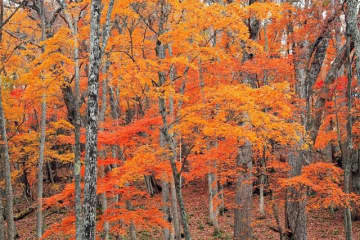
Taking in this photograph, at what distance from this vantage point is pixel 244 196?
10508 millimetres

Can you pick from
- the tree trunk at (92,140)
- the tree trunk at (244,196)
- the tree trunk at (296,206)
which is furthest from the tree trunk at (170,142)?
the tree trunk at (296,206)

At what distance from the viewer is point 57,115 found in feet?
78.1

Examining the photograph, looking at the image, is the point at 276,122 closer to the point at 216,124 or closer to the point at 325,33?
the point at 216,124

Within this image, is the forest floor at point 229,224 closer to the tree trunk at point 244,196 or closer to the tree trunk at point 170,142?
the tree trunk at point 244,196

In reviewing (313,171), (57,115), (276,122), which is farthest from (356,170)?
(57,115)

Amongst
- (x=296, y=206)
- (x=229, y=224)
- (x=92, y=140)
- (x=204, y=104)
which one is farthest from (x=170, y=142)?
(x=229, y=224)

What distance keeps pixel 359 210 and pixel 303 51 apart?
11.6 m

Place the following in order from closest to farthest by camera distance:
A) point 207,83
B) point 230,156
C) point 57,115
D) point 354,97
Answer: point 230,156 < point 354,97 < point 207,83 < point 57,115

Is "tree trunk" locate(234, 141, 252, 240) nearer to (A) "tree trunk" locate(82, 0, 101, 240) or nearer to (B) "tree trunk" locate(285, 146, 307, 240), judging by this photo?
(B) "tree trunk" locate(285, 146, 307, 240)

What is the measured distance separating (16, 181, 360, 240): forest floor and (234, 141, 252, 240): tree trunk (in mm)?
3384

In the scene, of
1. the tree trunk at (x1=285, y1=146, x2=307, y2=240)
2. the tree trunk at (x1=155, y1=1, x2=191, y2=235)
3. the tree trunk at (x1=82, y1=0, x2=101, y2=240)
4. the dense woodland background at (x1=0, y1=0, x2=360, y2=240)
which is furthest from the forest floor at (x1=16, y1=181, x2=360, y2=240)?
the tree trunk at (x1=82, y1=0, x2=101, y2=240)

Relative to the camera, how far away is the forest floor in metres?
16.4

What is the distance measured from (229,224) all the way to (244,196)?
8.31 metres

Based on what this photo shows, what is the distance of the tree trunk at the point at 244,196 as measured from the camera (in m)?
10.3
